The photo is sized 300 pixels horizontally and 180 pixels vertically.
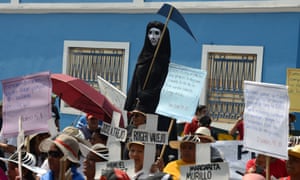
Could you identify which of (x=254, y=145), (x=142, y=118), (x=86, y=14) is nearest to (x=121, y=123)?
(x=142, y=118)

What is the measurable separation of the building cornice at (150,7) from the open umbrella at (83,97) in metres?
5.66

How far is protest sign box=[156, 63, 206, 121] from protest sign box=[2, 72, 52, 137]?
1.13 m

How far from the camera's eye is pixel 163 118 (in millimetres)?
9969

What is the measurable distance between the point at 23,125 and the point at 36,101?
22 cm

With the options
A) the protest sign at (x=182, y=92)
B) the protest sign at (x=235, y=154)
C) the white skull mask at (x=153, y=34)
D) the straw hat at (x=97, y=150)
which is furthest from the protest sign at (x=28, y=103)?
the white skull mask at (x=153, y=34)

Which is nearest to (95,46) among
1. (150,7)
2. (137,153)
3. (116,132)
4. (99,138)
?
(150,7)

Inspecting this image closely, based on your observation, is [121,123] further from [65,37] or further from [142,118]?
[65,37]

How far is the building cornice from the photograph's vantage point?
14539mm

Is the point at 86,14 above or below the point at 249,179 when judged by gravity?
above

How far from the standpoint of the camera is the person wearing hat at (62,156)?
6.32m

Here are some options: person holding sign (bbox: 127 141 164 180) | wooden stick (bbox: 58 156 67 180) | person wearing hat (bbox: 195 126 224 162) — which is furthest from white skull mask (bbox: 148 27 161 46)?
wooden stick (bbox: 58 156 67 180)

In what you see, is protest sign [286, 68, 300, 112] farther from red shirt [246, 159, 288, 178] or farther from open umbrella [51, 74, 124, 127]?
red shirt [246, 159, 288, 178]

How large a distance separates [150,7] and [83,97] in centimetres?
672

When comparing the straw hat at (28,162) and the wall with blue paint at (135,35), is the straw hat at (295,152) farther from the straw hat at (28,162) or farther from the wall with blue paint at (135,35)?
the wall with blue paint at (135,35)
